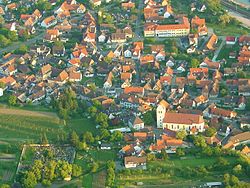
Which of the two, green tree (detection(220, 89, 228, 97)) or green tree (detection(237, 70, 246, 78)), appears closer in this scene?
green tree (detection(220, 89, 228, 97))

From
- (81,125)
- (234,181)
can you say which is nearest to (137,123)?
(81,125)

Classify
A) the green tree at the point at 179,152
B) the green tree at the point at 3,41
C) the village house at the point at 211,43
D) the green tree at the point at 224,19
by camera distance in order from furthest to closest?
the green tree at the point at 224,19
the green tree at the point at 3,41
the village house at the point at 211,43
the green tree at the point at 179,152

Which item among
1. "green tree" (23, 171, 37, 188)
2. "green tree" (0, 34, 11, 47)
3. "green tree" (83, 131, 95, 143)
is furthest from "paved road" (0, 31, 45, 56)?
"green tree" (23, 171, 37, 188)

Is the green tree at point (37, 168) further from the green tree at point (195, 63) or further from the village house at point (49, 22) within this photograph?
the village house at point (49, 22)

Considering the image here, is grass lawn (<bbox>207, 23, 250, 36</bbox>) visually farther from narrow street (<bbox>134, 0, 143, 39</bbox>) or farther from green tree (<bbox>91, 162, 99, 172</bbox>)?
green tree (<bbox>91, 162, 99, 172</bbox>)

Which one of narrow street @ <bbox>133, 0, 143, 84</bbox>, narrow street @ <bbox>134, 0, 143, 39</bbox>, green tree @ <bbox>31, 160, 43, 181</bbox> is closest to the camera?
green tree @ <bbox>31, 160, 43, 181</bbox>

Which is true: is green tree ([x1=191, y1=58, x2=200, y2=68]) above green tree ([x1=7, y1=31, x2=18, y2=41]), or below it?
above

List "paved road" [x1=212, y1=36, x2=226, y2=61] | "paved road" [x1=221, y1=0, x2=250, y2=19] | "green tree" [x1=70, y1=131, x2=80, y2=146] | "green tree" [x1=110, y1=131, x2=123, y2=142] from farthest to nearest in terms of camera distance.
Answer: "paved road" [x1=221, y1=0, x2=250, y2=19] → "paved road" [x1=212, y1=36, x2=226, y2=61] → "green tree" [x1=110, y1=131, x2=123, y2=142] → "green tree" [x1=70, y1=131, x2=80, y2=146]

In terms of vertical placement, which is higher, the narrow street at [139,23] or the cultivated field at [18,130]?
the narrow street at [139,23]

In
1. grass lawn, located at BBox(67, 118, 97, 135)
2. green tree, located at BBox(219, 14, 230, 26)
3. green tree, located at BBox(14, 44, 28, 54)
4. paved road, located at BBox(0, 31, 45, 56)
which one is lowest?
paved road, located at BBox(0, 31, 45, 56)

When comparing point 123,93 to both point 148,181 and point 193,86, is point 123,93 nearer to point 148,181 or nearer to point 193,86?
point 193,86

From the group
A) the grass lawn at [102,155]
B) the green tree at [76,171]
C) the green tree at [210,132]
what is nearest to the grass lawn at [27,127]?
the grass lawn at [102,155]

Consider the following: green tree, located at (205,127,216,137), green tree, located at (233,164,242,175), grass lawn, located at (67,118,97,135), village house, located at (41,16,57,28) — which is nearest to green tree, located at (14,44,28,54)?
village house, located at (41,16,57,28)
